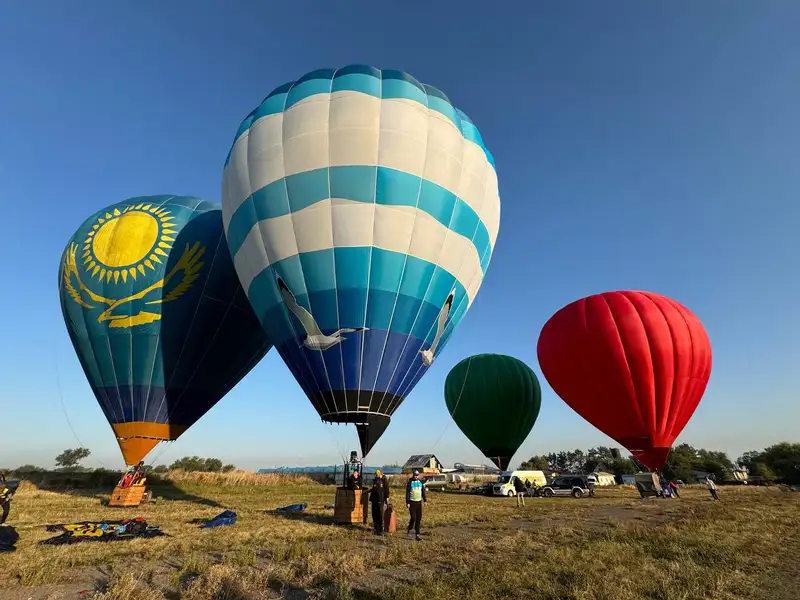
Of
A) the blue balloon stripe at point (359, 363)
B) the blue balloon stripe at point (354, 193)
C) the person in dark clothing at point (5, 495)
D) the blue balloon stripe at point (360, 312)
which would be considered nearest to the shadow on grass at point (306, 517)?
the blue balloon stripe at point (359, 363)

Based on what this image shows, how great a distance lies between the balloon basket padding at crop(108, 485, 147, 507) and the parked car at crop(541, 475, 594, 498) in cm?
2258

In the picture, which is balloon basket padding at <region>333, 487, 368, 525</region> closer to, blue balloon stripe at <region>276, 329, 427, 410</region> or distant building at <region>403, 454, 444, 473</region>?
blue balloon stripe at <region>276, 329, 427, 410</region>

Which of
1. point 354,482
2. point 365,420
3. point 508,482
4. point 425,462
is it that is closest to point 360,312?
point 365,420

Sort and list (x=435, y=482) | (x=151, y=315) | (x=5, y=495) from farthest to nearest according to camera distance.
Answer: (x=435, y=482) → (x=151, y=315) → (x=5, y=495)

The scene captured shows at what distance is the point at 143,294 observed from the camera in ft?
57.4

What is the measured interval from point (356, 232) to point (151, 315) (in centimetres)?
1015

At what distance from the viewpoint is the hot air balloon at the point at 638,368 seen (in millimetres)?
21625

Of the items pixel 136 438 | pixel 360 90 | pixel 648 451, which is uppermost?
pixel 360 90

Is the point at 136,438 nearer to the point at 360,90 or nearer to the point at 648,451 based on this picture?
the point at 360,90

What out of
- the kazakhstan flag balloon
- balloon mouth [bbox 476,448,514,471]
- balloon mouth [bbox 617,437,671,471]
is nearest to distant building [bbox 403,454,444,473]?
balloon mouth [bbox 476,448,514,471]

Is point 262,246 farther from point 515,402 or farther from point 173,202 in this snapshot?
point 515,402

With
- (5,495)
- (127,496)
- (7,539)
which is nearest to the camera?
(7,539)

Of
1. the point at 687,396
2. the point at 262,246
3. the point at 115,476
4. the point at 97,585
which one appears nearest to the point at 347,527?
the point at 97,585

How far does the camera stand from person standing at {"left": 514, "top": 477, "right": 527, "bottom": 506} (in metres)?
18.6
